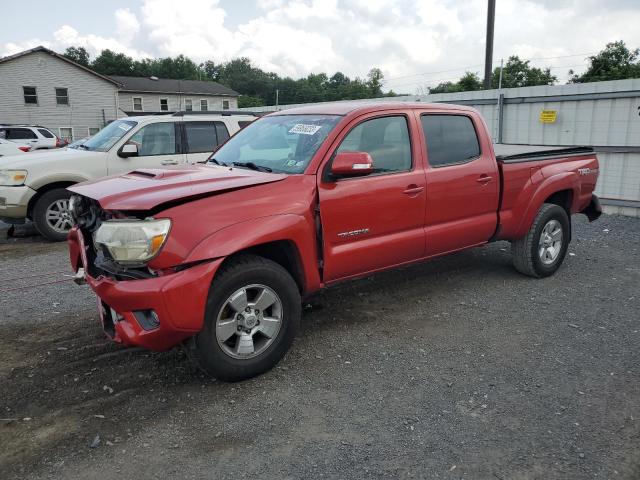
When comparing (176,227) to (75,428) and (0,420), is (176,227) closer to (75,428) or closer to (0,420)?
(75,428)

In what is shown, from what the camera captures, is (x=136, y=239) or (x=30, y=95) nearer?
(x=136, y=239)

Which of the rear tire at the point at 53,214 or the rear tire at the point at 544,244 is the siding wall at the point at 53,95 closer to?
the rear tire at the point at 53,214

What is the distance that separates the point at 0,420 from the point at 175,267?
1.37 metres

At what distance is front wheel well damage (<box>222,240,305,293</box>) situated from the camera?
359 centimetres

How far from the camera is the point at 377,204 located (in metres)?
4.07

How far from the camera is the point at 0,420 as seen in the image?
3047mm

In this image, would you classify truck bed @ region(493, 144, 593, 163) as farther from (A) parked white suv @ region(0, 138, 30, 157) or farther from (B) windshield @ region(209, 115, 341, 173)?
(A) parked white suv @ region(0, 138, 30, 157)

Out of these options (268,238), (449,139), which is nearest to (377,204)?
(268,238)

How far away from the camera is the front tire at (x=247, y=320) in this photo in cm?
322

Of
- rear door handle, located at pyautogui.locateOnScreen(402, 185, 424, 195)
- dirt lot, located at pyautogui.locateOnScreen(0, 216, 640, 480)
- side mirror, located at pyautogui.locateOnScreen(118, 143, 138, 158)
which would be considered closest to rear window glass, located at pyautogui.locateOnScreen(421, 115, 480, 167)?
Answer: rear door handle, located at pyautogui.locateOnScreen(402, 185, 424, 195)

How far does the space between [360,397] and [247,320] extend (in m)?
0.88

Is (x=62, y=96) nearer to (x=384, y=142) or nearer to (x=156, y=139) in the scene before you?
(x=156, y=139)

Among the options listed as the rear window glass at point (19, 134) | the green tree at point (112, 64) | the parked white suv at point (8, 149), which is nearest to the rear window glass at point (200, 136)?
the parked white suv at point (8, 149)

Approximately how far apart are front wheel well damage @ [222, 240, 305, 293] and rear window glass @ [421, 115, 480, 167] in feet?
5.39
